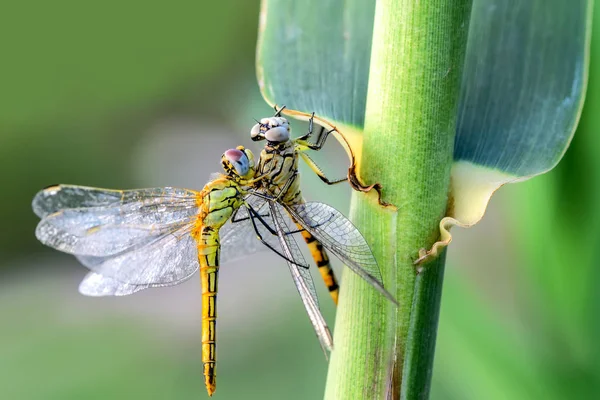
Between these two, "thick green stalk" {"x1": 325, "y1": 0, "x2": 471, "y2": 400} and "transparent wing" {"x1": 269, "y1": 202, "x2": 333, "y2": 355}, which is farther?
"transparent wing" {"x1": 269, "y1": 202, "x2": 333, "y2": 355}

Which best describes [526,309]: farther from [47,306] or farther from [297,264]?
[47,306]

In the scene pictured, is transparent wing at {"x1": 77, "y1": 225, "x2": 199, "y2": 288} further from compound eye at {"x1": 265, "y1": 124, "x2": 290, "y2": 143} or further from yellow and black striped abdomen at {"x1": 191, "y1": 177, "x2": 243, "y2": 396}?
compound eye at {"x1": 265, "y1": 124, "x2": 290, "y2": 143}

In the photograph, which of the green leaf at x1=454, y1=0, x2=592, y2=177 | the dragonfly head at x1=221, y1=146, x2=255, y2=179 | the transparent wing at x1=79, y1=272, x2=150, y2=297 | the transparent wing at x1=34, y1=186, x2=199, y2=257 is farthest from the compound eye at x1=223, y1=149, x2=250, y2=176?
the green leaf at x1=454, y1=0, x2=592, y2=177

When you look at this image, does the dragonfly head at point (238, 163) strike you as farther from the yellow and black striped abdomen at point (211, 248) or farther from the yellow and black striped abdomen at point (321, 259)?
the yellow and black striped abdomen at point (321, 259)

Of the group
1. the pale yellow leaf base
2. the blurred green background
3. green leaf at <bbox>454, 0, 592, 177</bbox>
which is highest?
green leaf at <bbox>454, 0, 592, 177</bbox>

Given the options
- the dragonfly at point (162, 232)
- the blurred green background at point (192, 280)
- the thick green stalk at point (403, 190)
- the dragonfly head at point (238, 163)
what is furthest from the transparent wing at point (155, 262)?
the thick green stalk at point (403, 190)

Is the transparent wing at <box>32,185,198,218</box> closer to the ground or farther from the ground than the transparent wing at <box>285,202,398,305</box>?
closer to the ground

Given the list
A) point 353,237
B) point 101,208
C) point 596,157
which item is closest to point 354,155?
point 353,237
